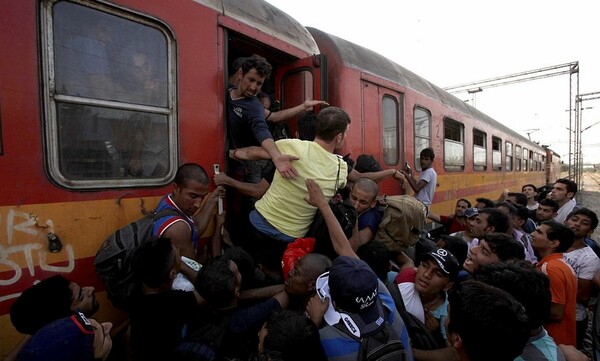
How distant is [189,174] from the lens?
6.93 feet

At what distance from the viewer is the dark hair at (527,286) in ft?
5.63

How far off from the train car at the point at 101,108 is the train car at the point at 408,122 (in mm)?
729

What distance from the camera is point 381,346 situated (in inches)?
62.7

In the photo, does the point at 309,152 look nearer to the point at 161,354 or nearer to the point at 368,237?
the point at 368,237

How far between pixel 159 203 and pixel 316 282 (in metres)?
1.08

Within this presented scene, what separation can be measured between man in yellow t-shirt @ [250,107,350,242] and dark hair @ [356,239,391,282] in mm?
469

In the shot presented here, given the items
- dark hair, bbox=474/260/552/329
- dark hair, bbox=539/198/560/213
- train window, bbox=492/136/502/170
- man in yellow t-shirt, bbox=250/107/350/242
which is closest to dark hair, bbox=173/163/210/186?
man in yellow t-shirt, bbox=250/107/350/242

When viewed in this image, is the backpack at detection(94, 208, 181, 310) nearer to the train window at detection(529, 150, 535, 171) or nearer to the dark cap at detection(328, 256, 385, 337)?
the dark cap at detection(328, 256, 385, 337)

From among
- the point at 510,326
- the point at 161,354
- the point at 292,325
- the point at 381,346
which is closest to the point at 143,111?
the point at 161,354

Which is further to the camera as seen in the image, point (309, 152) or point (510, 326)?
point (309, 152)

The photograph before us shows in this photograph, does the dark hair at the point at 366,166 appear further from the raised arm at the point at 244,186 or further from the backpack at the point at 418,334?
the backpack at the point at 418,334

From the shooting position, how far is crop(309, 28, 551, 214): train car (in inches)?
147

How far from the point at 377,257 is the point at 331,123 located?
3.30 ft

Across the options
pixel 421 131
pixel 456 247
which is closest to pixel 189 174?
pixel 456 247
